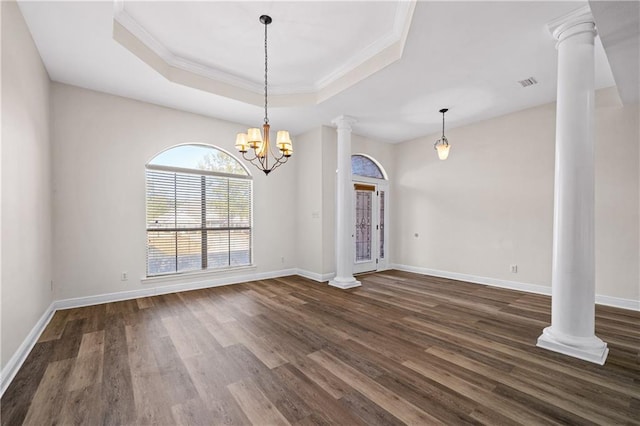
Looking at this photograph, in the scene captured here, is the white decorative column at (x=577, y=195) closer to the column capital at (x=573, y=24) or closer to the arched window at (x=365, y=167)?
the column capital at (x=573, y=24)

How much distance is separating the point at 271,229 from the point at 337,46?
3706mm

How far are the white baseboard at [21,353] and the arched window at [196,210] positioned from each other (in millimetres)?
1488

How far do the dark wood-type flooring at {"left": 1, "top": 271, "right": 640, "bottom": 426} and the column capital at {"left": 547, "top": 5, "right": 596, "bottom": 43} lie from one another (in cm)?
304

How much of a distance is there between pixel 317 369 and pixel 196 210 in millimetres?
3752

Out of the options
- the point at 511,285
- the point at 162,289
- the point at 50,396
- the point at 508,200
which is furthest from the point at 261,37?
the point at 511,285

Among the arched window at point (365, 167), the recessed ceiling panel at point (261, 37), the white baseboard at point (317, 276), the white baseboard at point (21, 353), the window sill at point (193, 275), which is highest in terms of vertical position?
the recessed ceiling panel at point (261, 37)

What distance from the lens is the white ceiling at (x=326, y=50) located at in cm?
265

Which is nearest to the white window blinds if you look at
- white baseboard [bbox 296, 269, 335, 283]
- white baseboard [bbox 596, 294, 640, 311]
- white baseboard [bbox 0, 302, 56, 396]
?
white baseboard [bbox 296, 269, 335, 283]

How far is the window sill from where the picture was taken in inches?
181

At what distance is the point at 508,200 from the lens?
16.9 ft

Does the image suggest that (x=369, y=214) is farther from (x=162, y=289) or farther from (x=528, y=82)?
(x=162, y=289)

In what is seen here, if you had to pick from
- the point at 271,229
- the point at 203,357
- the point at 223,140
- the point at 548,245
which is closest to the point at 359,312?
the point at 203,357

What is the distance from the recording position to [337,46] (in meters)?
3.54

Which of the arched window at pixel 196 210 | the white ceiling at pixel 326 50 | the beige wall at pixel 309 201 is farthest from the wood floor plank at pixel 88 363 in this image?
the beige wall at pixel 309 201
